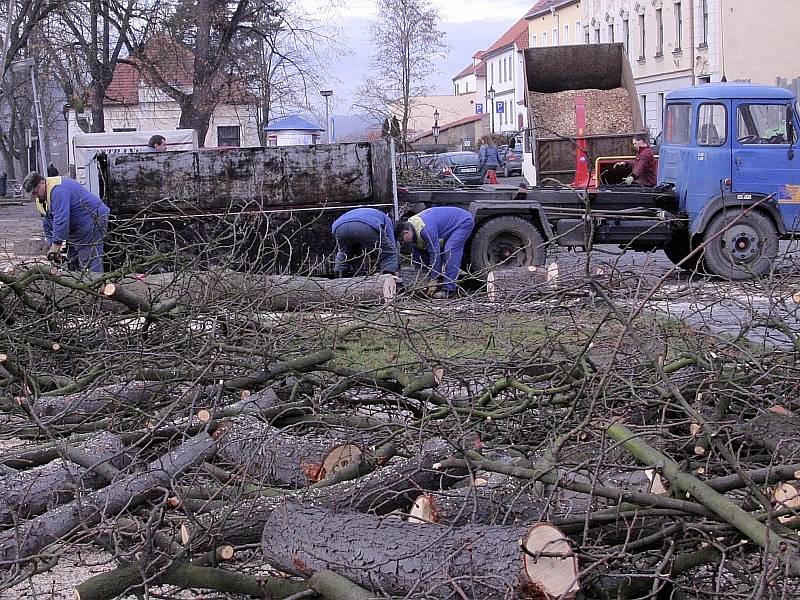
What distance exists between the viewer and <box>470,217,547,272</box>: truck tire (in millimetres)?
11977

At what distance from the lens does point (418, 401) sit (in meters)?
5.77

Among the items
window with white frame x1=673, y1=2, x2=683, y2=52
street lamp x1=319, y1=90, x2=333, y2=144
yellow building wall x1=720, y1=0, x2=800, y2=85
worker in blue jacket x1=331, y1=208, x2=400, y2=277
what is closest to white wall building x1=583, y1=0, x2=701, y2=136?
window with white frame x1=673, y1=2, x2=683, y2=52

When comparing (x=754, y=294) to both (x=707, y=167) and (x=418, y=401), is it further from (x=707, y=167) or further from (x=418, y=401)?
(x=707, y=167)

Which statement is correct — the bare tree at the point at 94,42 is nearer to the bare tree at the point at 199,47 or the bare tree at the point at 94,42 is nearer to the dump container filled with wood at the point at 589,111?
the bare tree at the point at 199,47

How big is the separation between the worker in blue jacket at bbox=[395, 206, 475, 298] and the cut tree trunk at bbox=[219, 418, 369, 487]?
580 centimetres

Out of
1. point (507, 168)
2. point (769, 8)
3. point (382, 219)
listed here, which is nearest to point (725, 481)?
point (382, 219)

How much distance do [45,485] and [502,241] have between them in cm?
792

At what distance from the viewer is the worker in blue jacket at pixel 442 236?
10.8 meters

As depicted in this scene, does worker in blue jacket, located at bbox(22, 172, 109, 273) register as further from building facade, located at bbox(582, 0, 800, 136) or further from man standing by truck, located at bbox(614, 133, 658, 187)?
building facade, located at bbox(582, 0, 800, 136)

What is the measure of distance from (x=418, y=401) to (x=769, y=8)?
3125 centimetres

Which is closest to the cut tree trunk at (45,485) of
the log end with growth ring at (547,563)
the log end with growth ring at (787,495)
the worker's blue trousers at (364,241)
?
the log end with growth ring at (547,563)

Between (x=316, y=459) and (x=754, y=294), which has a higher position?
(x=754, y=294)

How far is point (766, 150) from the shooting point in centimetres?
1196

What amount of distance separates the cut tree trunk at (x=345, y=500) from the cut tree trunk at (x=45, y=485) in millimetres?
761
